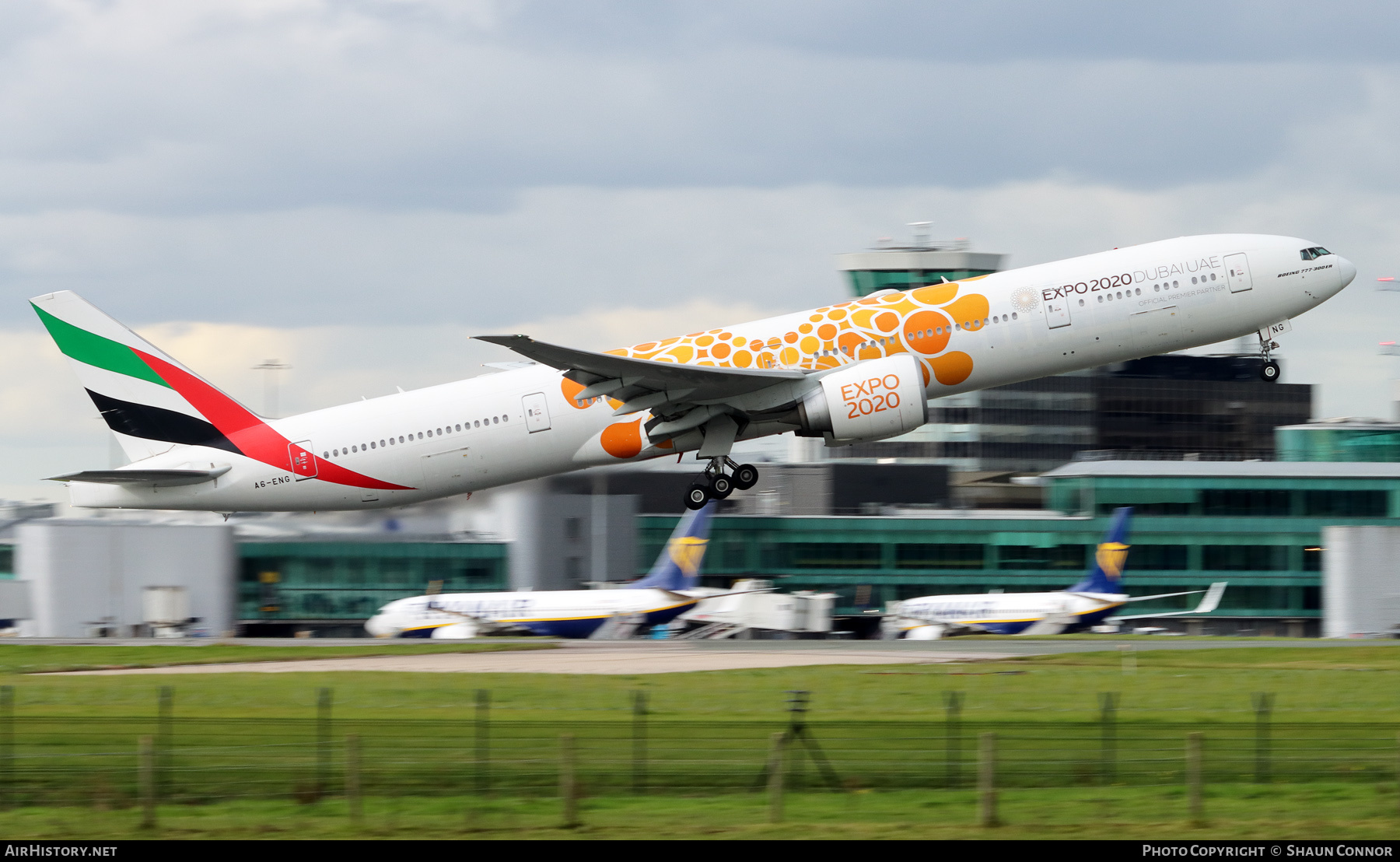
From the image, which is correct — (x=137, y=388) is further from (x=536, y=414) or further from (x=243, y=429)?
(x=536, y=414)

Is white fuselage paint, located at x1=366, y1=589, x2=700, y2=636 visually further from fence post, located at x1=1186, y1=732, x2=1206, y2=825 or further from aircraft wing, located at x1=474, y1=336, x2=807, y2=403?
fence post, located at x1=1186, y1=732, x2=1206, y2=825

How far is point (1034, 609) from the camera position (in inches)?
2240

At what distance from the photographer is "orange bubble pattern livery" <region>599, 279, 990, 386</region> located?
34125mm

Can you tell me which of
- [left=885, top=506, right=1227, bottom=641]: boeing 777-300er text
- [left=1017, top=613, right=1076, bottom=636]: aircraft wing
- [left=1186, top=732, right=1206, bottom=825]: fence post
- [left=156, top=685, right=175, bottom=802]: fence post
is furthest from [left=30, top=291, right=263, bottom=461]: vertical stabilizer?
[left=1017, top=613, right=1076, bottom=636]: aircraft wing

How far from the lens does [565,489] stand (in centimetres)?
5859

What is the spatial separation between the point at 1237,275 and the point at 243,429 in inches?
984

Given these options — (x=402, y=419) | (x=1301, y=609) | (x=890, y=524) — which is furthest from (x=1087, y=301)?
(x=1301, y=609)

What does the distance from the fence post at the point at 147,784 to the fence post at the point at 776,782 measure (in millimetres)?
7163

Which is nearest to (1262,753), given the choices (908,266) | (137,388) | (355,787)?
(355,787)

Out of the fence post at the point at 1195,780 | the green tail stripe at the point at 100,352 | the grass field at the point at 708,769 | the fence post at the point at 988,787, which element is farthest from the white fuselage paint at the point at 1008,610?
the fence post at the point at 988,787

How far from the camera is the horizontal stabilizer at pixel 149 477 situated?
36.4 metres

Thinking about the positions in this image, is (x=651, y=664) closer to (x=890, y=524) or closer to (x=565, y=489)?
(x=565, y=489)

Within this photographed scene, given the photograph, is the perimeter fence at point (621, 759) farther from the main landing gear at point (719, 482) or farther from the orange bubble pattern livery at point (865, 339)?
the main landing gear at point (719, 482)

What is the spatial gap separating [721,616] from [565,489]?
8550 mm
